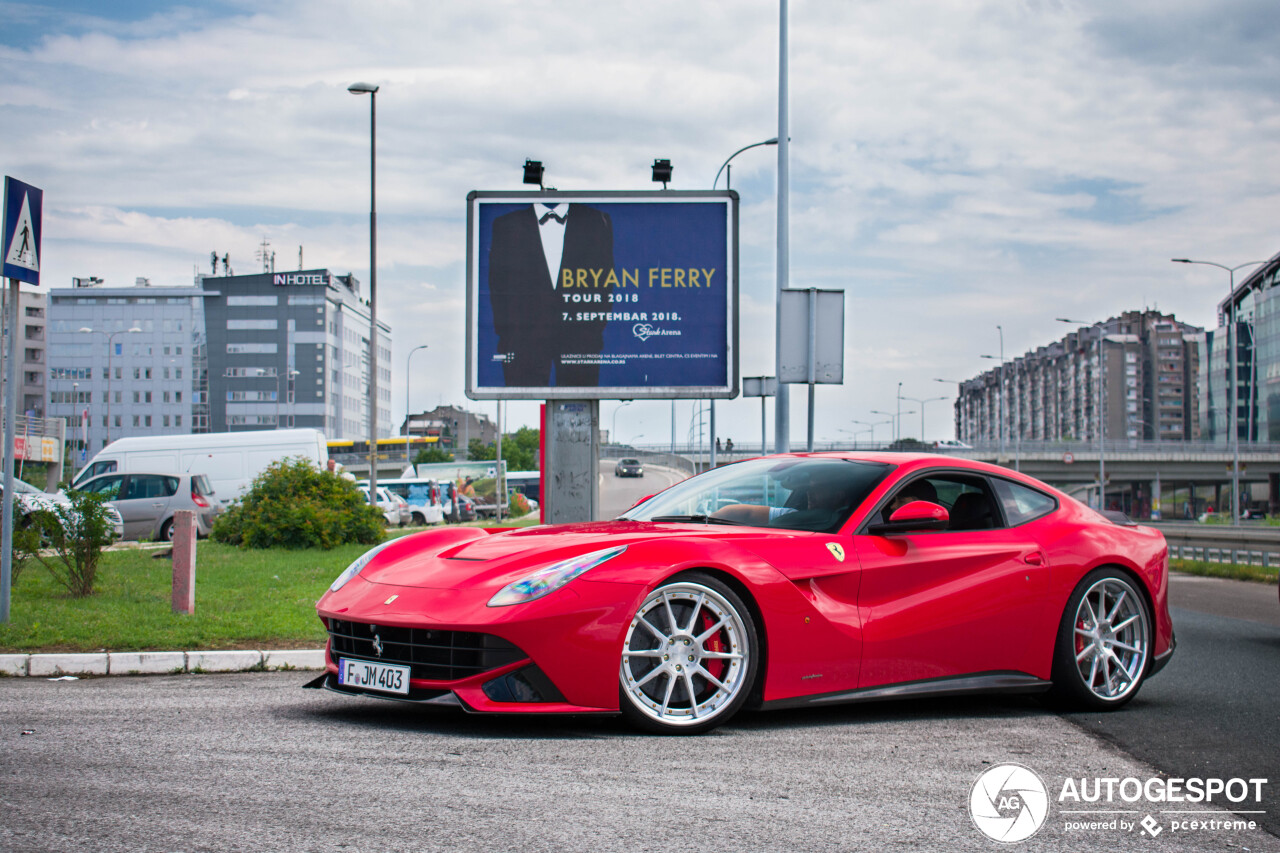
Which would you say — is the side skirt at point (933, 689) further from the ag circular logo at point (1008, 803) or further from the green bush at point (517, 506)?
the green bush at point (517, 506)

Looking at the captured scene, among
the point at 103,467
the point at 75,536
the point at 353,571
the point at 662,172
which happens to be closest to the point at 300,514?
the point at 75,536

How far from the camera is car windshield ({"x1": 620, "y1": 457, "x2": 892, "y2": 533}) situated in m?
5.45

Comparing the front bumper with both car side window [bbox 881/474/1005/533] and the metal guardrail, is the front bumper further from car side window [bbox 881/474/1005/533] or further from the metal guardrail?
the metal guardrail

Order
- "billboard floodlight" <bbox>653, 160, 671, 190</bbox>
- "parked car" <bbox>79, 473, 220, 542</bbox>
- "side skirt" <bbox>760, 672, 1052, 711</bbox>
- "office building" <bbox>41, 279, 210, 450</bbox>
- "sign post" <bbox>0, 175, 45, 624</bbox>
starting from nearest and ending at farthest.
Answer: "side skirt" <bbox>760, 672, 1052, 711</bbox> → "sign post" <bbox>0, 175, 45, 624</bbox> → "billboard floodlight" <bbox>653, 160, 671, 190</bbox> → "parked car" <bbox>79, 473, 220, 542</bbox> → "office building" <bbox>41, 279, 210, 450</bbox>

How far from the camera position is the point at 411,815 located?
3.29 metres

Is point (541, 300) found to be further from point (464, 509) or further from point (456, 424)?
point (456, 424)

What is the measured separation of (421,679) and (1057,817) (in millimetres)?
2442

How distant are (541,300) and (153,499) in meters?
14.6

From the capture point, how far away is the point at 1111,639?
232 inches

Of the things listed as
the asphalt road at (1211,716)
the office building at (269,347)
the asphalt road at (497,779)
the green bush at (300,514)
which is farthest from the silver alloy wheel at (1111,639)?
the office building at (269,347)

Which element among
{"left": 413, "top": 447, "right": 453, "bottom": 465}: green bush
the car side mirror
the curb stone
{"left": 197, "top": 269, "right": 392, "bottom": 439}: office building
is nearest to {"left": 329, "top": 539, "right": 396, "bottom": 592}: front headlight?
the curb stone

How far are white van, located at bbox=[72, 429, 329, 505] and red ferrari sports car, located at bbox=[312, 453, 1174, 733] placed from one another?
24.0 meters

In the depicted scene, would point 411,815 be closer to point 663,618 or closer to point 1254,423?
point 663,618

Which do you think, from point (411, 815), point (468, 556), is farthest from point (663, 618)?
A: point (411, 815)
